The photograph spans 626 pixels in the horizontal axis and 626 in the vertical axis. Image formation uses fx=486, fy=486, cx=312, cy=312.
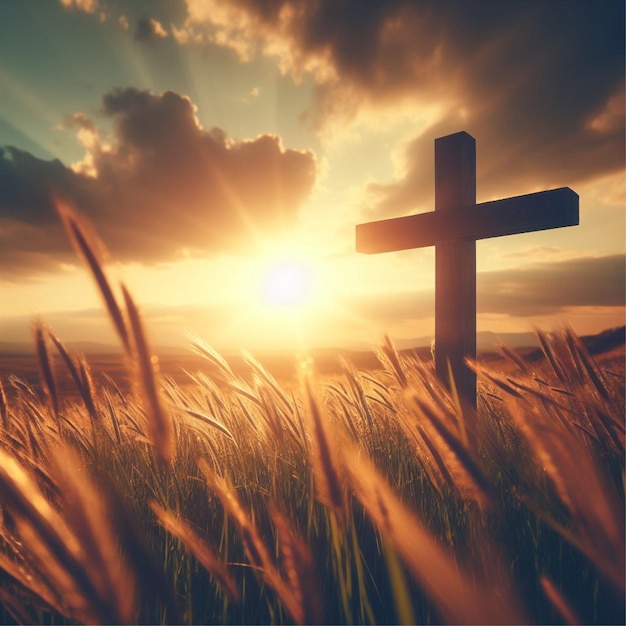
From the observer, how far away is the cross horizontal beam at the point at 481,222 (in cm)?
256

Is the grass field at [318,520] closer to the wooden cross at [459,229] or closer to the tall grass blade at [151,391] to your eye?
the tall grass blade at [151,391]

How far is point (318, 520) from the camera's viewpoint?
4.77 ft

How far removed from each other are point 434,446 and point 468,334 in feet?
5.80

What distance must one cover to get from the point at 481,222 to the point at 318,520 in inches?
77.3

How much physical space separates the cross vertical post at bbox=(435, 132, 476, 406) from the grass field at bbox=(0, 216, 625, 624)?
786 mm

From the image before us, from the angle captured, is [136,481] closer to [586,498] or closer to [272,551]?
[272,551]

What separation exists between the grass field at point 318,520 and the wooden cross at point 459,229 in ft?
2.68

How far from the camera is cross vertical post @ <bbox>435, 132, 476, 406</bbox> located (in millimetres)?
2824

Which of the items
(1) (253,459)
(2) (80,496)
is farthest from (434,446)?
(1) (253,459)

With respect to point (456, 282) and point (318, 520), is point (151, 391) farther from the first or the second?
point (456, 282)

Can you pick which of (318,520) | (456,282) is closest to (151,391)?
(318,520)

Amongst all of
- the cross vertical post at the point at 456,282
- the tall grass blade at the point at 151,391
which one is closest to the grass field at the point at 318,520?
the tall grass blade at the point at 151,391

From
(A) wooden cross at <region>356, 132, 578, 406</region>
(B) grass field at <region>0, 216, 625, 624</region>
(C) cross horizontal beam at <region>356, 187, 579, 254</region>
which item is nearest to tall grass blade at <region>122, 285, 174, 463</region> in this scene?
(B) grass field at <region>0, 216, 625, 624</region>

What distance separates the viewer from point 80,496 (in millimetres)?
730
